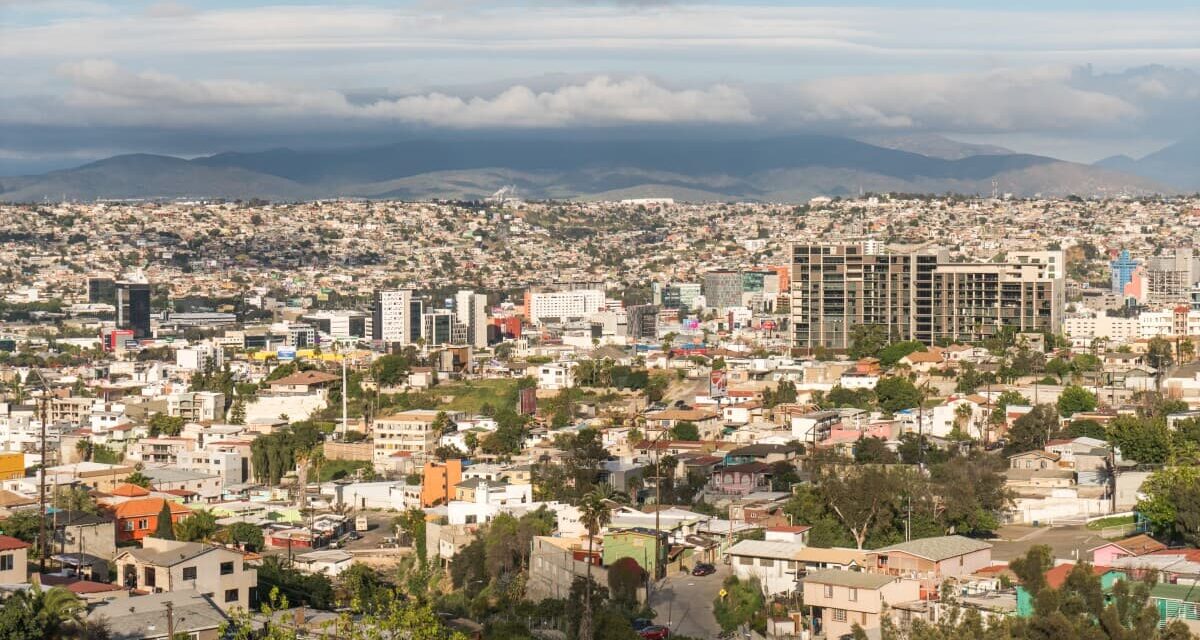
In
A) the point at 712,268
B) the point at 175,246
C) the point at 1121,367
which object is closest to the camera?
the point at 1121,367

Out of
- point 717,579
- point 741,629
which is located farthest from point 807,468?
point 741,629

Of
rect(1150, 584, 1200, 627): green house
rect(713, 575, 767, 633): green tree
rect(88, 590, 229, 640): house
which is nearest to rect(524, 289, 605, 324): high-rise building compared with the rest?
rect(713, 575, 767, 633): green tree

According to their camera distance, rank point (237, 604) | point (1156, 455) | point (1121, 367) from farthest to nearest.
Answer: point (1121, 367) < point (1156, 455) < point (237, 604)

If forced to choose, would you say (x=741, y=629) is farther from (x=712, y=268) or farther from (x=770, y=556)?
(x=712, y=268)

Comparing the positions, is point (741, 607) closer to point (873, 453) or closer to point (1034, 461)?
point (873, 453)

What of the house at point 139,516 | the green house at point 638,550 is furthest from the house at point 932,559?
the house at point 139,516

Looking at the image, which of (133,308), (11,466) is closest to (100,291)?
(133,308)

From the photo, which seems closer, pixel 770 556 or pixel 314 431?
pixel 770 556

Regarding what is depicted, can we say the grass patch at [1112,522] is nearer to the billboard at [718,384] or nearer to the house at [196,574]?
the house at [196,574]
